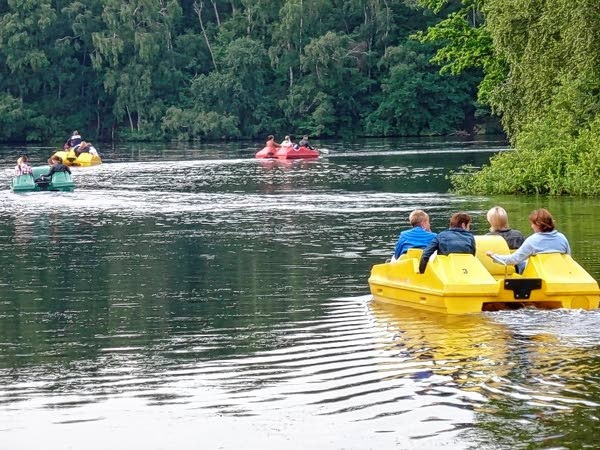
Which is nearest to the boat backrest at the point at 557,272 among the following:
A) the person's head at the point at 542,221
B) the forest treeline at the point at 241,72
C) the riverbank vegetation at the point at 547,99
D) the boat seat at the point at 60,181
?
the person's head at the point at 542,221

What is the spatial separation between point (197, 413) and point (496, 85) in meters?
30.2

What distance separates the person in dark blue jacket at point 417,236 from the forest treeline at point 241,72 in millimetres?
63985

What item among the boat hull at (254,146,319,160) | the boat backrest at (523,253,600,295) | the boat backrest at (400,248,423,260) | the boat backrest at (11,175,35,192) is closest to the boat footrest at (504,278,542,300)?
the boat backrest at (523,253,600,295)

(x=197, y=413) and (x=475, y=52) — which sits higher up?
(x=475, y=52)

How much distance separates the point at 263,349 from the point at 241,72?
71.8 meters

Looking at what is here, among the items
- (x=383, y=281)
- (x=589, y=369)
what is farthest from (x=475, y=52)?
(x=589, y=369)

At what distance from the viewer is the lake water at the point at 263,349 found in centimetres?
897

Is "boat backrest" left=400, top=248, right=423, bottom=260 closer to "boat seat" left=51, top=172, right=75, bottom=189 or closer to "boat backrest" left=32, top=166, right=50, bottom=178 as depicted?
"boat seat" left=51, top=172, right=75, bottom=189

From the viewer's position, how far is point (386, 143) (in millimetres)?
70812

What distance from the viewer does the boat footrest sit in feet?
45.9

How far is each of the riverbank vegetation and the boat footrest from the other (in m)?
15.8

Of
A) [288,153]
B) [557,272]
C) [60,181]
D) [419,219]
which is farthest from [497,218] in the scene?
[288,153]

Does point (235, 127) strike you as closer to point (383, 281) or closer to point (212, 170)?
point (212, 170)

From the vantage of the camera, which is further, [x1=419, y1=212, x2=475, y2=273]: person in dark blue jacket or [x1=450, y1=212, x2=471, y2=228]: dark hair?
[x1=450, y1=212, x2=471, y2=228]: dark hair
